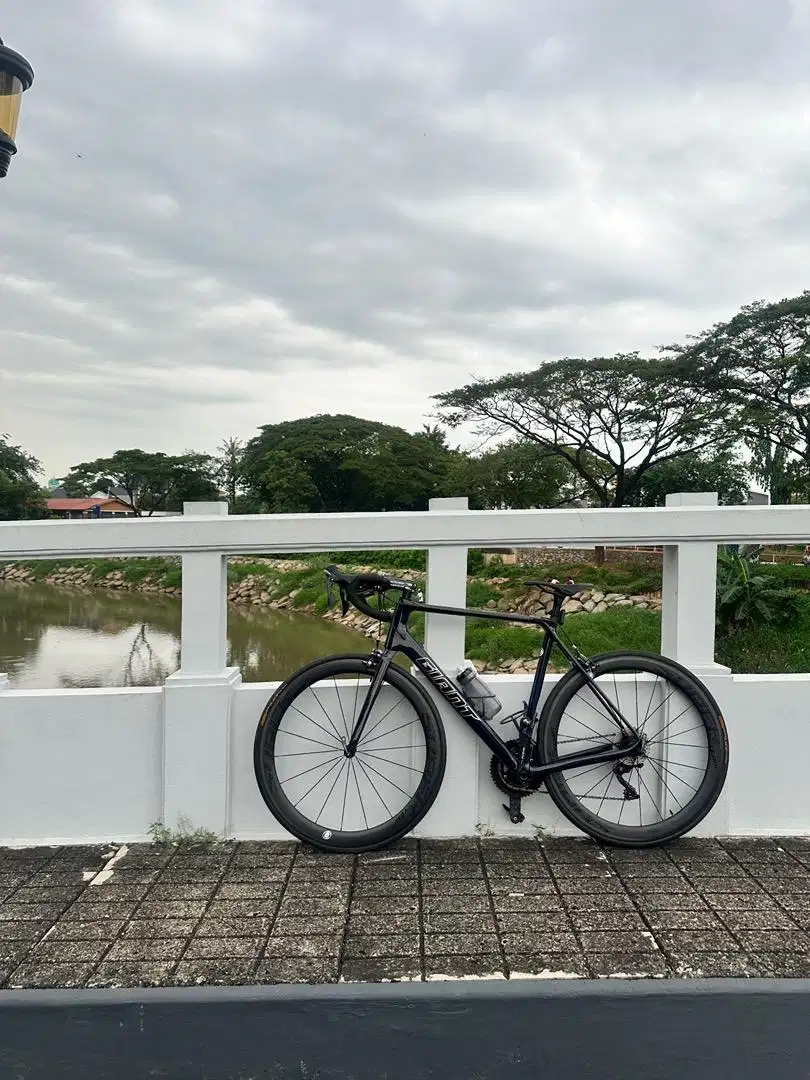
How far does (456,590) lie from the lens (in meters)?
2.51

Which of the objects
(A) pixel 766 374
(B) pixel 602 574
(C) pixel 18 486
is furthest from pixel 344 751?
(C) pixel 18 486

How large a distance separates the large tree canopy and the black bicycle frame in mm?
30262

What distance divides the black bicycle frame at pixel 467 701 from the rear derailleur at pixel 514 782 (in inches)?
0.9

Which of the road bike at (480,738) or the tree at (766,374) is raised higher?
the tree at (766,374)

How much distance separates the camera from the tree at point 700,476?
87.0ft

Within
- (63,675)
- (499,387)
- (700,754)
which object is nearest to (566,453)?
(499,387)

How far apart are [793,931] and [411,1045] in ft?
3.33

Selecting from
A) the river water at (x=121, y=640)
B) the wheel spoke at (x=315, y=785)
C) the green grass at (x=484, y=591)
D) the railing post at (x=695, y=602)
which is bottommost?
the river water at (x=121, y=640)

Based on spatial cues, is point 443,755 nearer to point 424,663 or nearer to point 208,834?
point 424,663

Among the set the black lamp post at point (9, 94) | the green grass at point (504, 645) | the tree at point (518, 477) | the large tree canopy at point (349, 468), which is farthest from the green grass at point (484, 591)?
the large tree canopy at point (349, 468)

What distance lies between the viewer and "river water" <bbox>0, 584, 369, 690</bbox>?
30.9ft

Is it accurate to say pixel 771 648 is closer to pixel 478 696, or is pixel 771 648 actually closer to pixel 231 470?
pixel 478 696

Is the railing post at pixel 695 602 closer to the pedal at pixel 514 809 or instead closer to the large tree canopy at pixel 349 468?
the pedal at pixel 514 809

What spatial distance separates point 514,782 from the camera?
7.86ft
